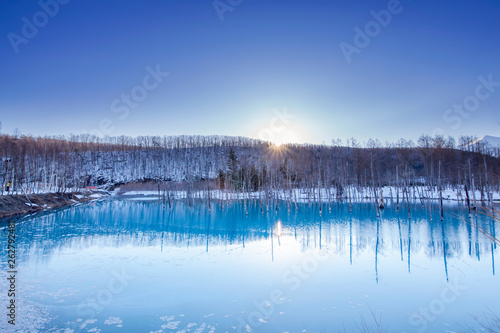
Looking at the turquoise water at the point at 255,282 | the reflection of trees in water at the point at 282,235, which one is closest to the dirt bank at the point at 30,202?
the reflection of trees in water at the point at 282,235

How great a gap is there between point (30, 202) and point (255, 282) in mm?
33126

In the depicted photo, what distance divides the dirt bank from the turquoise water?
13066 millimetres

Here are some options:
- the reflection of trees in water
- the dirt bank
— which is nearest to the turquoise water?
the reflection of trees in water

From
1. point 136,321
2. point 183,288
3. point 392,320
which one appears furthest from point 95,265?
point 392,320

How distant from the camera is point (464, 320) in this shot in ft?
23.4

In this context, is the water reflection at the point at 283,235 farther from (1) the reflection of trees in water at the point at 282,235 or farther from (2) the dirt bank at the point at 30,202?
(2) the dirt bank at the point at 30,202

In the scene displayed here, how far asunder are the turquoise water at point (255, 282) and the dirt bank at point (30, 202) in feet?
42.9

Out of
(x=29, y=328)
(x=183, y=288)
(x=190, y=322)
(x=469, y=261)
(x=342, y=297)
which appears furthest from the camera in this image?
(x=469, y=261)

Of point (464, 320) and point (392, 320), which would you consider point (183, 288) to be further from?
point (464, 320)

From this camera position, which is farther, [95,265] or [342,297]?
[95,265]

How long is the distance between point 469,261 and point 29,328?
1534 centimetres

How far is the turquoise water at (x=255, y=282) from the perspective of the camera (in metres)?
7.14

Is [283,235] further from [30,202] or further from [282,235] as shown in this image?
[30,202]

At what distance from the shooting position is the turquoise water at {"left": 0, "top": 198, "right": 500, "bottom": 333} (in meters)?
7.14
